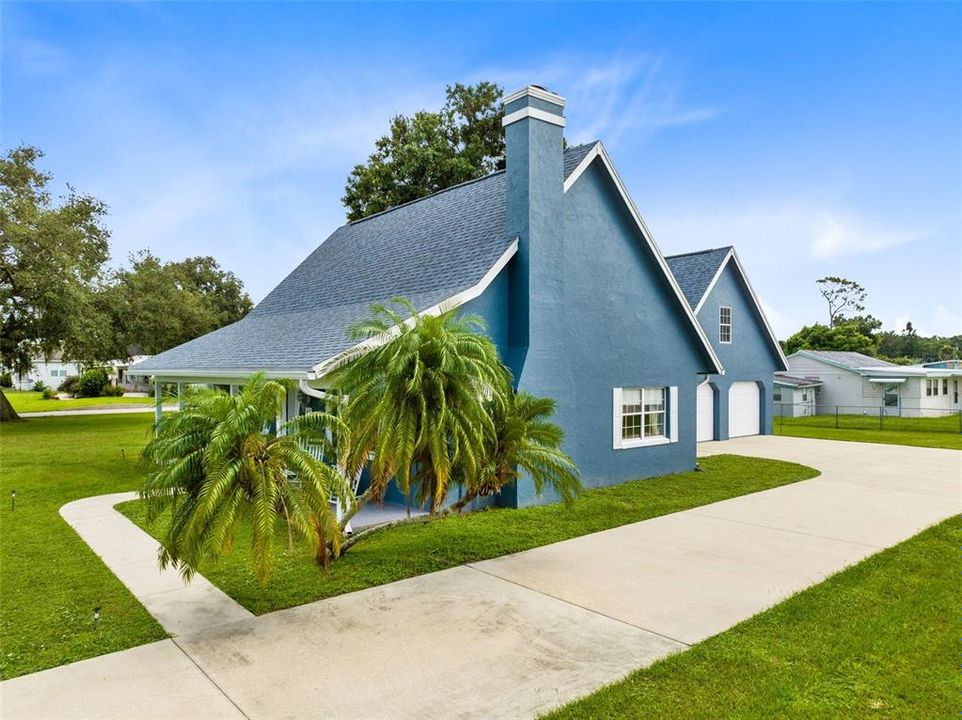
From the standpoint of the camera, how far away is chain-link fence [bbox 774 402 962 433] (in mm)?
27375

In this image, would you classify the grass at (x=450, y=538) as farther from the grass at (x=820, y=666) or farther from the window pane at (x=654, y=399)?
the grass at (x=820, y=666)

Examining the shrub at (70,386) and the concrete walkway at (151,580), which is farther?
the shrub at (70,386)

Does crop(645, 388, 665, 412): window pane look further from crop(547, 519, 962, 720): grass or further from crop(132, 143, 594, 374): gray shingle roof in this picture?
crop(547, 519, 962, 720): grass

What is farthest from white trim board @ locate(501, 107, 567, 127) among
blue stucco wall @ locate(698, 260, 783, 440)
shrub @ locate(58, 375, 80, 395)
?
shrub @ locate(58, 375, 80, 395)

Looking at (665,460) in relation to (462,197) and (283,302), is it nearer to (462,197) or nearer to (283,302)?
(462,197)

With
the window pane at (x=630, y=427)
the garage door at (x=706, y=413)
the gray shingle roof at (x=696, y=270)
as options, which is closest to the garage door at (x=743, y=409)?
the garage door at (x=706, y=413)

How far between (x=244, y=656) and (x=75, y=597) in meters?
2.90

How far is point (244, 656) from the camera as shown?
202 inches

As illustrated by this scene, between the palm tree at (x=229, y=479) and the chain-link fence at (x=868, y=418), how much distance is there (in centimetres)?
2680

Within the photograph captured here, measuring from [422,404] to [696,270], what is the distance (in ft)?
61.7

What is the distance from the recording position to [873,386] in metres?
34.2

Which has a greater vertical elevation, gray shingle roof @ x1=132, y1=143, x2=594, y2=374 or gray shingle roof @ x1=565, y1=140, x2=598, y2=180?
gray shingle roof @ x1=565, y1=140, x2=598, y2=180

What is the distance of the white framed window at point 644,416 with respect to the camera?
1298cm

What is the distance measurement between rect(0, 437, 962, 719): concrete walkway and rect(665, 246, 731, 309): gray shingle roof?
511 inches
